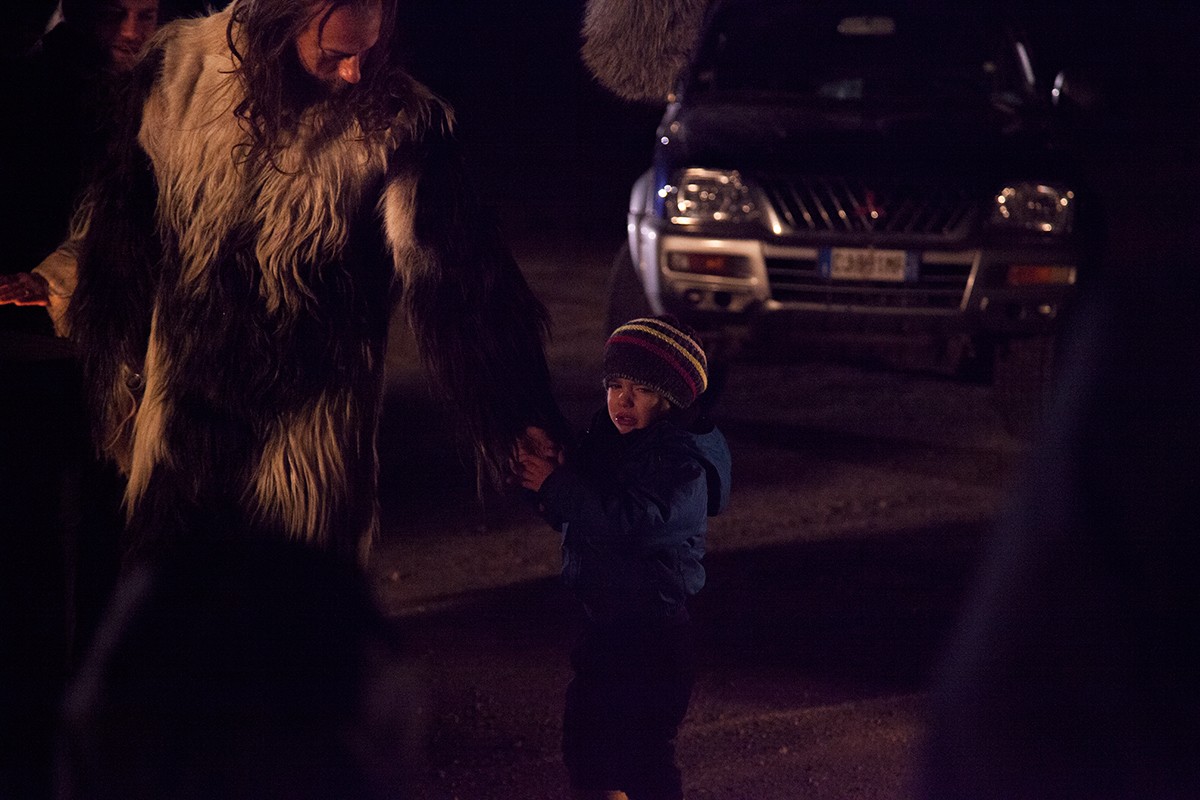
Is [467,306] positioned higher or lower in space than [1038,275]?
higher

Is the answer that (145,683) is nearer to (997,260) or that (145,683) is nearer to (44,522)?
(44,522)

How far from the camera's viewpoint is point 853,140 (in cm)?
807

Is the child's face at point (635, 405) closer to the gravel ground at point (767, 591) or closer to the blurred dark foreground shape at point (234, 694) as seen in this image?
the blurred dark foreground shape at point (234, 694)

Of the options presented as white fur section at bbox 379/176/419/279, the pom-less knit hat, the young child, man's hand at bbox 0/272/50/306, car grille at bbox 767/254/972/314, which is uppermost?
white fur section at bbox 379/176/419/279

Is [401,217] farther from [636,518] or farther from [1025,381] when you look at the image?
[1025,381]

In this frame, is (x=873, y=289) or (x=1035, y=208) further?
(x=873, y=289)

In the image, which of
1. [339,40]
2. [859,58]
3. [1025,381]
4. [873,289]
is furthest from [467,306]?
[859,58]

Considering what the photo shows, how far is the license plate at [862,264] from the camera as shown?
7879 millimetres

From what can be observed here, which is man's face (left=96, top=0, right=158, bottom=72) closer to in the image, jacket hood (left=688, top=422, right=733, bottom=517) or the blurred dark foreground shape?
the blurred dark foreground shape

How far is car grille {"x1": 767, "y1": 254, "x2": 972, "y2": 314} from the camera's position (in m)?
7.87

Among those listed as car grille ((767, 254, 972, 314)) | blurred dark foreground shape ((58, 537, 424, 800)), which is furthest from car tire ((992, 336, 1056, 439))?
blurred dark foreground shape ((58, 537, 424, 800))

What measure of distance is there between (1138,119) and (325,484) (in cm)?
2051

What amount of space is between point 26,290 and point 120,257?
0.27m

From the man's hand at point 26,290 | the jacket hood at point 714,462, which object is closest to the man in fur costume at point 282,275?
the man's hand at point 26,290
